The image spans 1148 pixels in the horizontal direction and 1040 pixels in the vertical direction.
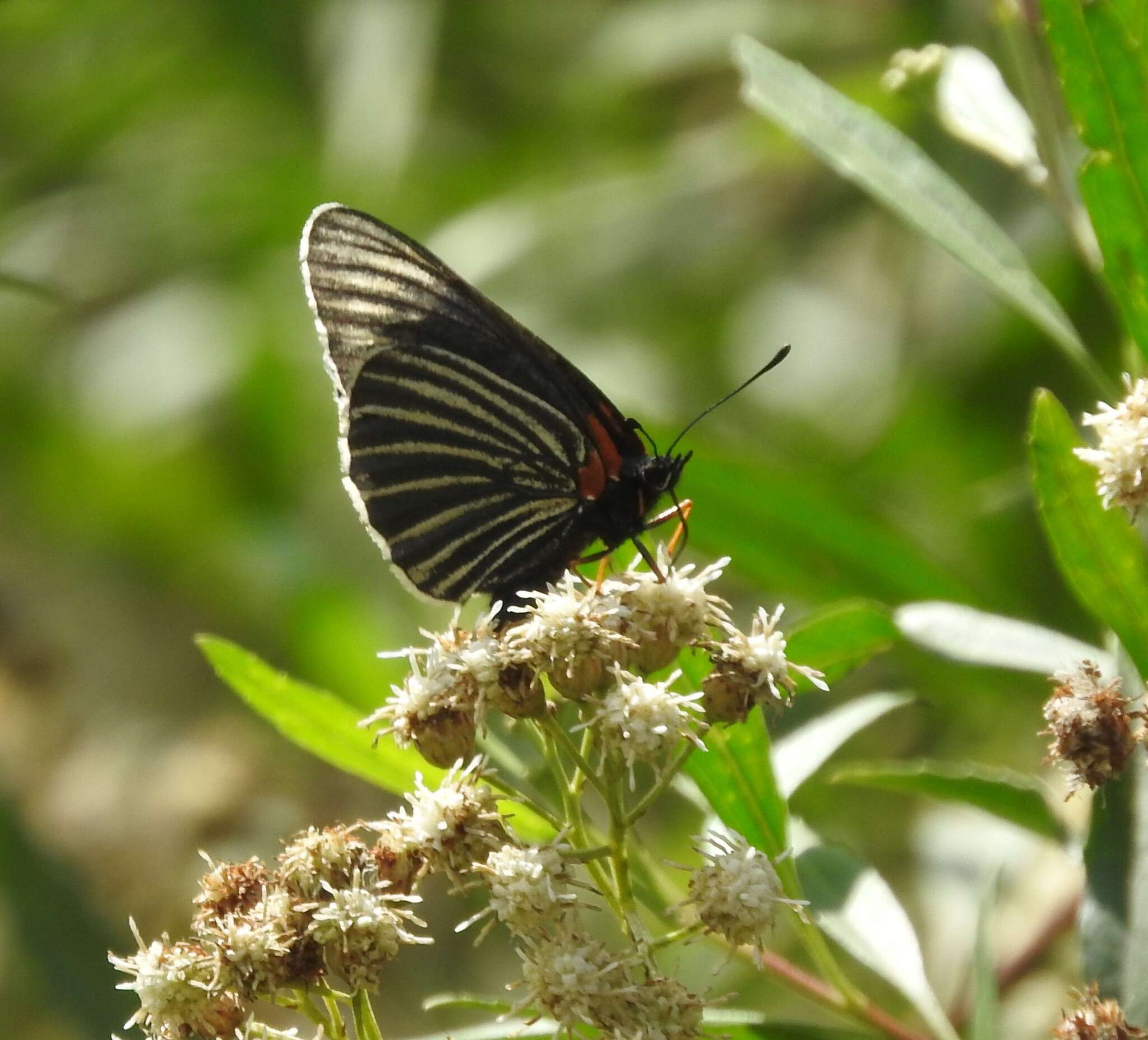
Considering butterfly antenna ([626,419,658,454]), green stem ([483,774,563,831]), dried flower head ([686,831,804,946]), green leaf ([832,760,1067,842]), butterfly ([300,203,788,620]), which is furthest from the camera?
butterfly antenna ([626,419,658,454])

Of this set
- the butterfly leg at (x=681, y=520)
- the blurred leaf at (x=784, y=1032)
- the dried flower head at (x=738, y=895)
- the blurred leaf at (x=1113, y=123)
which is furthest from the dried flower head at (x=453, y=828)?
the blurred leaf at (x=1113, y=123)

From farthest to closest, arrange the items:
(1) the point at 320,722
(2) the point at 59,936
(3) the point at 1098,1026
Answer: (2) the point at 59,936 < (1) the point at 320,722 < (3) the point at 1098,1026

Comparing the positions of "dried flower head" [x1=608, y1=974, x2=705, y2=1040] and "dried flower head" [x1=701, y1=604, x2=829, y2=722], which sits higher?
"dried flower head" [x1=701, y1=604, x2=829, y2=722]

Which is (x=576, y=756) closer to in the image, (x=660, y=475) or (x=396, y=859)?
(x=396, y=859)

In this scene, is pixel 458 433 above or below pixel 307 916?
above

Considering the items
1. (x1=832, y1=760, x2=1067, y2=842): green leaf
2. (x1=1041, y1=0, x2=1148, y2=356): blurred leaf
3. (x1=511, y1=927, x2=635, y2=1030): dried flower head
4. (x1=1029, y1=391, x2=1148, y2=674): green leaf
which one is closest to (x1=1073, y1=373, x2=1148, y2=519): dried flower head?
(x1=1029, y1=391, x2=1148, y2=674): green leaf

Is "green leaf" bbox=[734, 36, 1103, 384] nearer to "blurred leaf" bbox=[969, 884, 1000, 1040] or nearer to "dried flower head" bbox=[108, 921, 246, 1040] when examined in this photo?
"blurred leaf" bbox=[969, 884, 1000, 1040]

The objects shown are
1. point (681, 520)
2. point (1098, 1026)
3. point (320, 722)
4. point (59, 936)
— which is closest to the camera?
point (1098, 1026)

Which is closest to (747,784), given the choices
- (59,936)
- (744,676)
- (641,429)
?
(744,676)
